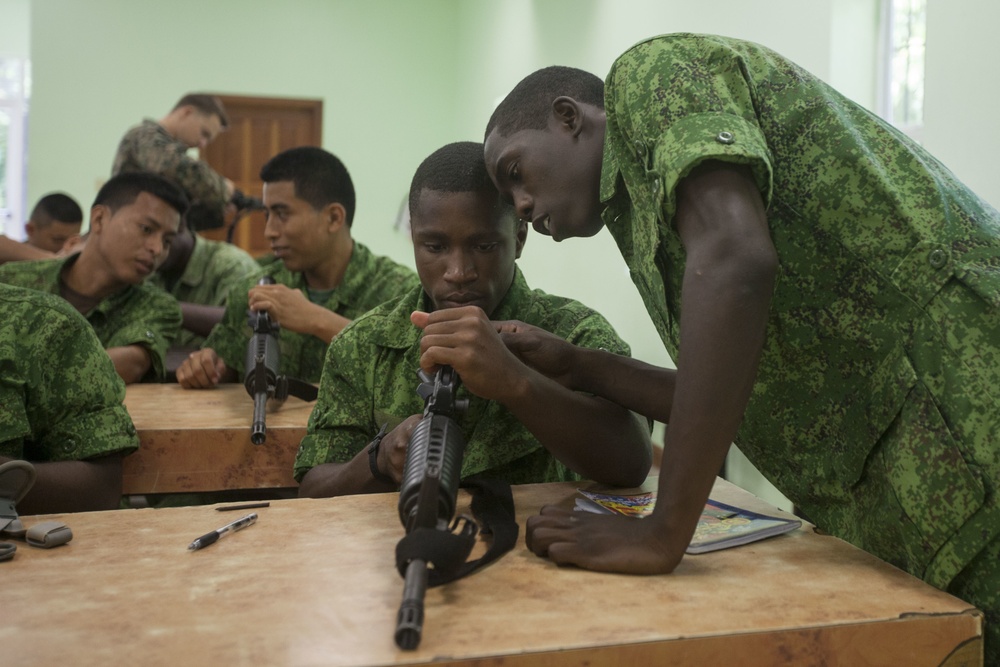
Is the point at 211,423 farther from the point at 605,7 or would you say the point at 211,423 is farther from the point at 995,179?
the point at 605,7

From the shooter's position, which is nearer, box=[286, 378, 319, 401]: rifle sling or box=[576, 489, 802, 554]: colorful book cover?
box=[576, 489, 802, 554]: colorful book cover

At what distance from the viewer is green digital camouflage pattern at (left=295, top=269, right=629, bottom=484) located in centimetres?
166

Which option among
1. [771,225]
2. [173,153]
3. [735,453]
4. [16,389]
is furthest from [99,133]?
[771,225]

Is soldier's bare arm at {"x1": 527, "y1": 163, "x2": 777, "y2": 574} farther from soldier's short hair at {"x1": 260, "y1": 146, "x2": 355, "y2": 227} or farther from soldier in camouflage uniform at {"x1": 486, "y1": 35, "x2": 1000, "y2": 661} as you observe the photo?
soldier's short hair at {"x1": 260, "y1": 146, "x2": 355, "y2": 227}

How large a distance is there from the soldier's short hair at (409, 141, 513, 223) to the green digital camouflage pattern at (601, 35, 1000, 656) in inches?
23.2

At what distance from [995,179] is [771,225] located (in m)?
1.40

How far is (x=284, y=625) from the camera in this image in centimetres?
88

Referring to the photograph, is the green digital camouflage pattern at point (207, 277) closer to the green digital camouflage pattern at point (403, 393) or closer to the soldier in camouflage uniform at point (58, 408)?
the soldier in camouflage uniform at point (58, 408)

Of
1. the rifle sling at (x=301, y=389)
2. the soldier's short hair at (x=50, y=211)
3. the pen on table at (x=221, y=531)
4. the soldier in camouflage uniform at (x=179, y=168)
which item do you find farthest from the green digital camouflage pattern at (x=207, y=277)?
the pen on table at (x=221, y=531)

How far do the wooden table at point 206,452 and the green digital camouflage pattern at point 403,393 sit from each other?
0.38m

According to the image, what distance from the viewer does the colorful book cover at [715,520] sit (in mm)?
1149

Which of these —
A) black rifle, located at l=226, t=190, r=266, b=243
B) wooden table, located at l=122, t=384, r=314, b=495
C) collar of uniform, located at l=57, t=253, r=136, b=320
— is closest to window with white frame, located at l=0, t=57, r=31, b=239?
black rifle, located at l=226, t=190, r=266, b=243

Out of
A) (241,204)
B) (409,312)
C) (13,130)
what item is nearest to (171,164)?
(241,204)

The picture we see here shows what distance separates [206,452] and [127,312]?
1.23m
